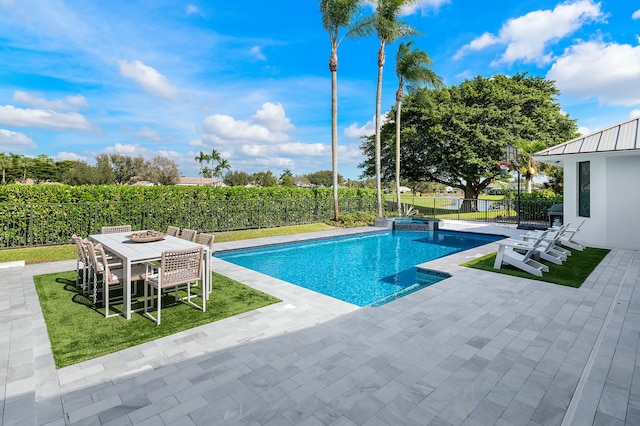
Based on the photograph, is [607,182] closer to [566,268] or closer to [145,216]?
[566,268]

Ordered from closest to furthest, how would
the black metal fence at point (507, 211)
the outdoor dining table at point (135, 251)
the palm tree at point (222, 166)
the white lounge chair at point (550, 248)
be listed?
the outdoor dining table at point (135, 251), the white lounge chair at point (550, 248), the black metal fence at point (507, 211), the palm tree at point (222, 166)

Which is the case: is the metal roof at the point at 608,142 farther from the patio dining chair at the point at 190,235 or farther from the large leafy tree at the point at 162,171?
the large leafy tree at the point at 162,171

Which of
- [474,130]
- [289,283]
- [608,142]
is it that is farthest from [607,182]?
[474,130]

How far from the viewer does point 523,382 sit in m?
2.86

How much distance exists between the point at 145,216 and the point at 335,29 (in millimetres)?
12116

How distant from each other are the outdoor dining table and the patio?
3.25 ft

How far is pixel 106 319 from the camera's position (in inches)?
174

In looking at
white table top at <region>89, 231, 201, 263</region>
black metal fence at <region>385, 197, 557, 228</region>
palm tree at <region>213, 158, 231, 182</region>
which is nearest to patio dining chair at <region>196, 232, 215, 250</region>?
white table top at <region>89, 231, 201, 263</region>

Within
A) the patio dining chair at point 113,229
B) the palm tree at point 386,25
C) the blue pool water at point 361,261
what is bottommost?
the blue pool water at point 361,261

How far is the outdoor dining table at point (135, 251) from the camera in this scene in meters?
4.43

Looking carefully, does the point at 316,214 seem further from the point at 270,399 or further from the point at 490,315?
the point at 270,399

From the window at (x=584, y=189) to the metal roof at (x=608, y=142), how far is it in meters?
0.74

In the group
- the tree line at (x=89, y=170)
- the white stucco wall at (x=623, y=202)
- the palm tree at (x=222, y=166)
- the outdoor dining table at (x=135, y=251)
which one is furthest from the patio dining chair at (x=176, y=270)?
the palm tree at (x=222, y=166)

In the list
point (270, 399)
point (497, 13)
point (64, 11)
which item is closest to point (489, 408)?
point (270, 399)
